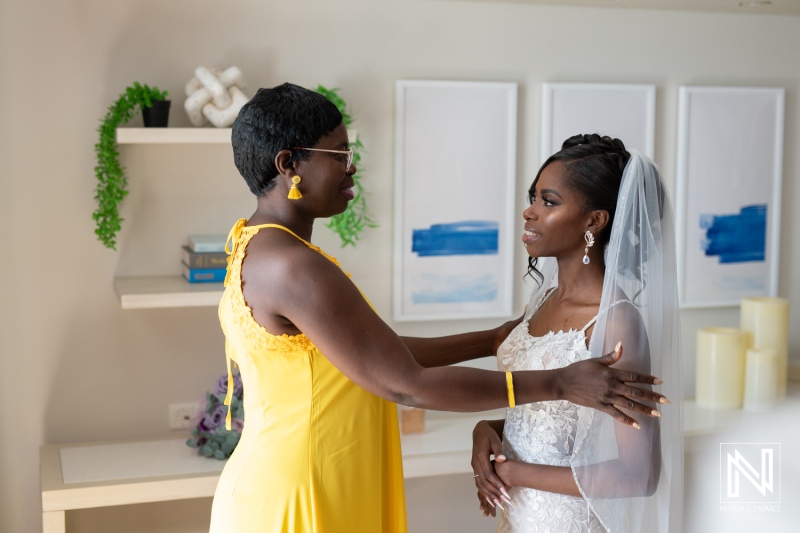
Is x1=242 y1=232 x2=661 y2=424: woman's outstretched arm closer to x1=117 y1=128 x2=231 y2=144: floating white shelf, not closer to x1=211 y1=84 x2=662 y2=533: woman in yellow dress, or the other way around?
x1=211 y1=84 x2=662 y2=533: woman in yellow dress

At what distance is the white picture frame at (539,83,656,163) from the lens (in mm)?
3180

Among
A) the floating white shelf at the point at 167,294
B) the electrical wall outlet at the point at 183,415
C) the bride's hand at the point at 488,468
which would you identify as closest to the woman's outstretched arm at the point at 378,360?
the bride's hand at the point at 488,468

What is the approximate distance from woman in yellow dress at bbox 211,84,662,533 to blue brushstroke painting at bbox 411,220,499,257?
147 cm

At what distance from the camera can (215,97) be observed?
104 inches

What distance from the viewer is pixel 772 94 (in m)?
3.46

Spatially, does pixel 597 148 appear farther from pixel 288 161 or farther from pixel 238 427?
pixel 238 427

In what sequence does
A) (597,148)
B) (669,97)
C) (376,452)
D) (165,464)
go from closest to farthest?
(376,452) < (597,148) < (165,464) < (669,97)

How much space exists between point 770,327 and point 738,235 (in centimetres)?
39

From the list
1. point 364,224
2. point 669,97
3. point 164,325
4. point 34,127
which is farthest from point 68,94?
point 669,97

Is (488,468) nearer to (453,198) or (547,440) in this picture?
(547,440)

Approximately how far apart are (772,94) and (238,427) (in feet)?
7.99

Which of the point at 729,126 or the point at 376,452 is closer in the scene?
the point at 376,452

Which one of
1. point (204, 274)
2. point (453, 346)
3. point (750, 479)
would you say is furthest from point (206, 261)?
point (750, 479)

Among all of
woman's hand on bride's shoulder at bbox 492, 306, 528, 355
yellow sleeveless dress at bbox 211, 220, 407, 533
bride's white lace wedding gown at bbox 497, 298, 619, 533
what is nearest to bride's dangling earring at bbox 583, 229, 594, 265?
bride's white lace wedding gown at bbox 497, 298, 619, 533
